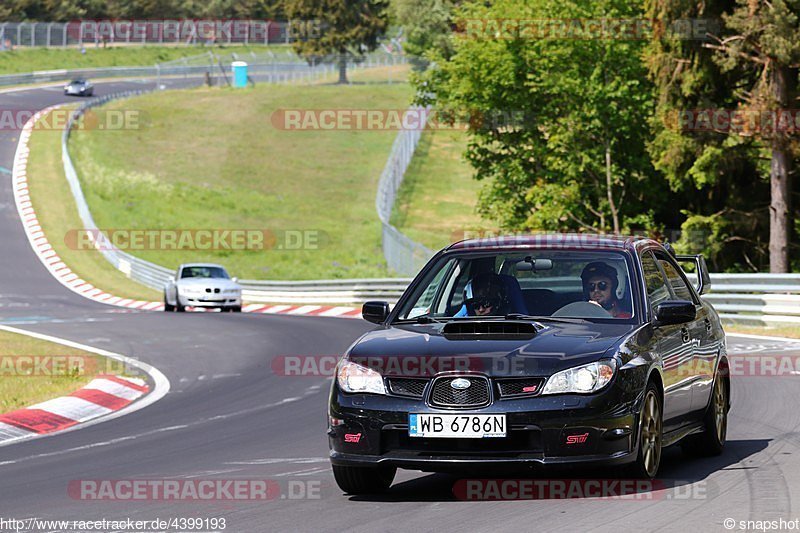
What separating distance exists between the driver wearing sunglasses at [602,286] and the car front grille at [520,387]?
1332mm

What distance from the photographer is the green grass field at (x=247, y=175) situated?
57.5 meters

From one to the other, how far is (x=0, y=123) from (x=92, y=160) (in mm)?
12826

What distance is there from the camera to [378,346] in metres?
8.05

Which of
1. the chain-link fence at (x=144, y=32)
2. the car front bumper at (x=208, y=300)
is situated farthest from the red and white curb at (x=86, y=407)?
the chain-link fence at (x=144, y=32)

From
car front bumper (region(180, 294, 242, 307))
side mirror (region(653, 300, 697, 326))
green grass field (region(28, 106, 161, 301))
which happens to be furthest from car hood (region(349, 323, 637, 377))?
green grass field (region(28, 106, 161, 301))

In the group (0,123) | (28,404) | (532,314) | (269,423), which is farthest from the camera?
(0,123)

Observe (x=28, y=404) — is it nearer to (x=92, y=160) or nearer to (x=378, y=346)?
(x=378, y=346)

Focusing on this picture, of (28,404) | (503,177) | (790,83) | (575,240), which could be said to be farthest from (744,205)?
(575,240)

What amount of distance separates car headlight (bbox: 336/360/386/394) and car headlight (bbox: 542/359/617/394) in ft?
3.10

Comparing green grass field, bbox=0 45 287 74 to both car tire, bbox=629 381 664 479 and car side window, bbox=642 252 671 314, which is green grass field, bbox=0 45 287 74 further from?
car tire, bbox=629 381 664 479

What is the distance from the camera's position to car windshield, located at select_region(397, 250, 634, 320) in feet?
28.6

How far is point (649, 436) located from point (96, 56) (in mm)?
124676

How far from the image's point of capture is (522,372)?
752 cm

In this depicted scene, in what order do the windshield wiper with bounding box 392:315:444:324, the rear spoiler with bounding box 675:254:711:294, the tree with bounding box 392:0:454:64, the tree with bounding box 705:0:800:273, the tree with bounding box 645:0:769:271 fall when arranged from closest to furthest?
the windshield wiper with bounding box 392:315:444:324 → the rear spoiler with bounding box 675:254:711:294 → the tree with bounding box 705:0:800:273 → the tree with bounding box 645:0:769:271 → the tree with bounding box 392:0:454:64
